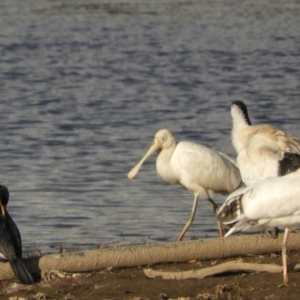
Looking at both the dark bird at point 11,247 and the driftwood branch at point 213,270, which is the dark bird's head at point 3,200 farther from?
the driftwood branch at point 213,270

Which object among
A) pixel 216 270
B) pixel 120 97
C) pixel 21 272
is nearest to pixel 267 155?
pixel 216 270

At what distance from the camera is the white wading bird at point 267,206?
756 cm

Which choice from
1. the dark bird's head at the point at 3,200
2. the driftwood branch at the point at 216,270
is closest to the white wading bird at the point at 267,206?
the driftwood branch at the point at 216,270

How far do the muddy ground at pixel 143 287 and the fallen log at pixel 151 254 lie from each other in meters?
0.06

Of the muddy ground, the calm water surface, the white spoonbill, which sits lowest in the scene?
the calm water surface

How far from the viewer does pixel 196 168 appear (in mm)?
10695

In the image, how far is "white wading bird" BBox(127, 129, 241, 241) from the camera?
1070 cm

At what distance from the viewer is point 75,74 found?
24.5 meters

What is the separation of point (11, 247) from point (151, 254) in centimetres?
103

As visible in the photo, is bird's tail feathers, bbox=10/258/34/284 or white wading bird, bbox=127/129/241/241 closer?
bird's tail feathers, bbox=10/258/34/284

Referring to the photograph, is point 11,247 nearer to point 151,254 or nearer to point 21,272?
point 21,272

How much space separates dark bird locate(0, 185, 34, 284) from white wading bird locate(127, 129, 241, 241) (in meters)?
2.91

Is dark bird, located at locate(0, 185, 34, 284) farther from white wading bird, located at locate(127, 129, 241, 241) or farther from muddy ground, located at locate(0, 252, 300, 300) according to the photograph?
white wading bird, located at locate(127, 129, 241, 241)

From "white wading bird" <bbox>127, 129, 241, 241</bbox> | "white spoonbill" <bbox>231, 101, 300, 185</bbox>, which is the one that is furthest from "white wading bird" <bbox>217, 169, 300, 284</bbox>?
"white wading bird" <bbox>127, 129, 241, 241</bbox>
